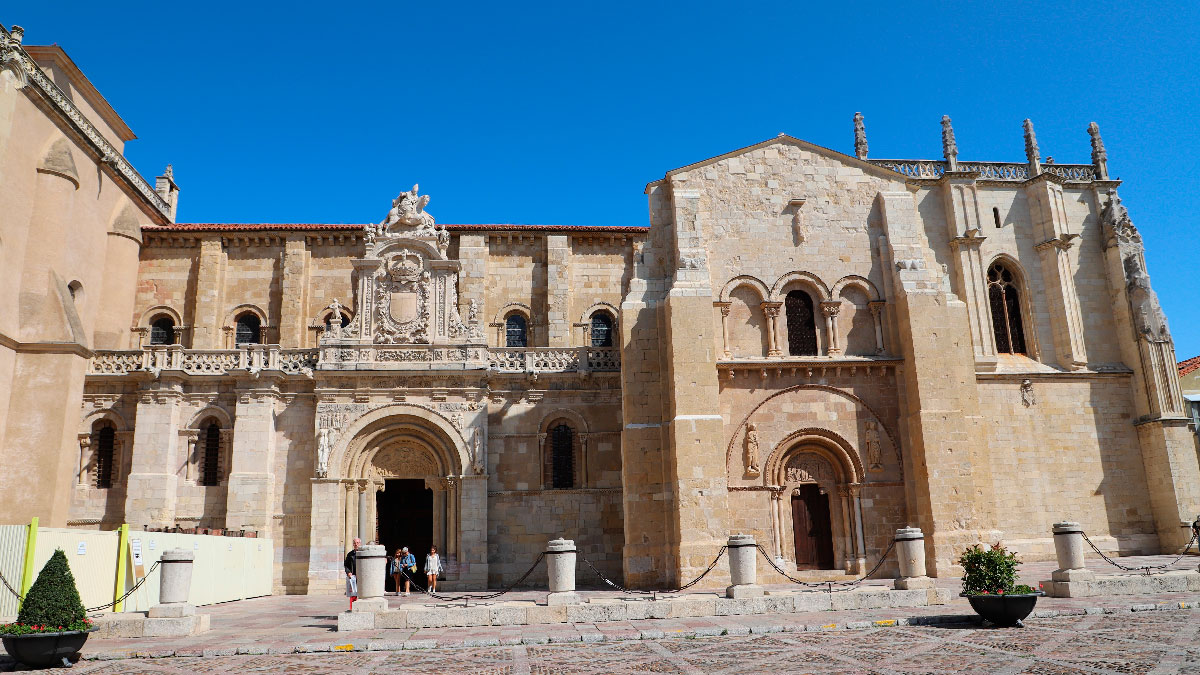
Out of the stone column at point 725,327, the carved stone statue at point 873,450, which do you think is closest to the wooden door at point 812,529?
the carved stone statue at point 873,450

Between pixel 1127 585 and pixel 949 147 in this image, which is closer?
pixel 1127 585

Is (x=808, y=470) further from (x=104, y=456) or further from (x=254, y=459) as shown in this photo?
(x=104, y=456)

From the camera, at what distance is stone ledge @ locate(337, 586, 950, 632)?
13547 mm

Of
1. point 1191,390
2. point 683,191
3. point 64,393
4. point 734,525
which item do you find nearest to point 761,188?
point 683,191

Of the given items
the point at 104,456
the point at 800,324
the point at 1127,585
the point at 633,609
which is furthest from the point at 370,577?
the point at 1127,585

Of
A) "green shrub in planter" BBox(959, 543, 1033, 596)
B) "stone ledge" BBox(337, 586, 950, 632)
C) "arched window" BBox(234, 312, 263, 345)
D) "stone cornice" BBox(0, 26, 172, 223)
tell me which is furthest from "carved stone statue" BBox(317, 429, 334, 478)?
"green shrub in planter" BBox(959, 543, 1033, 596)

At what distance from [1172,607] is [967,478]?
22.4 feet

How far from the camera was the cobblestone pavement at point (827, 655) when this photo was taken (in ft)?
29.0

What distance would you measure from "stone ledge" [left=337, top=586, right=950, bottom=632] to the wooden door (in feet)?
18.7

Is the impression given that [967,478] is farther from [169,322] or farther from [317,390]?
[169,322]

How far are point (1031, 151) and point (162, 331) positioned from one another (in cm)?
2964

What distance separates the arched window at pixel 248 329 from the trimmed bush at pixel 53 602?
17.3 m

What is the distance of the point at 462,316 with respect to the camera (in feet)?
87.8

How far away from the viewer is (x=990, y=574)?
11.7 m
